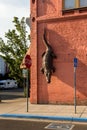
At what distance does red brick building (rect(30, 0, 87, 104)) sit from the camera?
65.9 ft

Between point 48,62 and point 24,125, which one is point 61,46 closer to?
point 48,62

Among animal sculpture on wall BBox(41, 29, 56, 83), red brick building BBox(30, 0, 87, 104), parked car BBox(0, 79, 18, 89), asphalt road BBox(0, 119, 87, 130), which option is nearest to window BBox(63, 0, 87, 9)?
red brick building BBox(30, 0, 87, 104)

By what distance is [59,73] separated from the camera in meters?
20.6

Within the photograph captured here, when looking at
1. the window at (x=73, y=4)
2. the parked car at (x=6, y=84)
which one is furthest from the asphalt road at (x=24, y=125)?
the parked car at (x=6, y=84)

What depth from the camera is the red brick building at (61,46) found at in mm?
20094

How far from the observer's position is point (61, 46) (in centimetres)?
2067

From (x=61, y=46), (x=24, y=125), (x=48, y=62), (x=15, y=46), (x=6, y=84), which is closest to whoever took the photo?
(x=24, y=125)

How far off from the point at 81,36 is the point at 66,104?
4206 millimetres

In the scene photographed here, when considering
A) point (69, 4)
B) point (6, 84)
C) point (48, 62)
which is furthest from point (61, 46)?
point (6, 84)

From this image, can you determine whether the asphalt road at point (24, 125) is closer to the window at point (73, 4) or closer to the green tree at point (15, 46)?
the window at point (73, 4)

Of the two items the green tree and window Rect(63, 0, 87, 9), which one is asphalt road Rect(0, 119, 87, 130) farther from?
the green tree

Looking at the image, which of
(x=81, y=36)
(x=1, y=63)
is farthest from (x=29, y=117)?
(x=1, y=63)

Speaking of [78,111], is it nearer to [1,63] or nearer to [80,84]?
[80,84]

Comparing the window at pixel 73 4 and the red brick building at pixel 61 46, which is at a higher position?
the window at pixel 73 4
